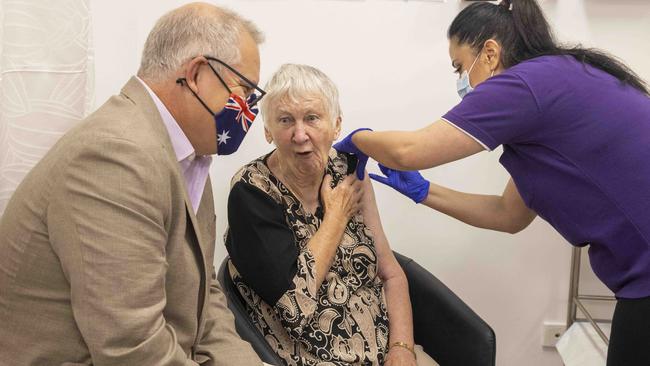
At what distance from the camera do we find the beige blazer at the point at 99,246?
3.33 feet

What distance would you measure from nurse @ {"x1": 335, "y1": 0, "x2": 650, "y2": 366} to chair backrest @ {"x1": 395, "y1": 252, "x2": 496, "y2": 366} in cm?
34

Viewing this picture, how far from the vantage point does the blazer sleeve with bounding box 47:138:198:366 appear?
3.31 ft

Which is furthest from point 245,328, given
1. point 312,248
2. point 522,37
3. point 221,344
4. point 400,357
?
point 522,37

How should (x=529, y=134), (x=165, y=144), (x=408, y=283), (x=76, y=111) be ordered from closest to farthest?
(x=165, y=144)
(x=76, y=111)
(x=529, y=134)
(x=408, y=283)

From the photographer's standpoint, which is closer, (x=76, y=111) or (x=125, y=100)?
(x=125, y=100)

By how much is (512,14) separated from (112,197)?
1.08 meters

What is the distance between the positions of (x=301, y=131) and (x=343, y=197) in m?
0.23

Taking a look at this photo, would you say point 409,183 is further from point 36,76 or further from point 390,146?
point 36,76

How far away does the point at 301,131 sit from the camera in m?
1.77

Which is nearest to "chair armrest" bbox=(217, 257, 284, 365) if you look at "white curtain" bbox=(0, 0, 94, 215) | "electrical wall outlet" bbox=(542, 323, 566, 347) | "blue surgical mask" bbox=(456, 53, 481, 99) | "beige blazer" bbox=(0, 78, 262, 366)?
"beige blazer" bbox=(0, 78, 262, 366)

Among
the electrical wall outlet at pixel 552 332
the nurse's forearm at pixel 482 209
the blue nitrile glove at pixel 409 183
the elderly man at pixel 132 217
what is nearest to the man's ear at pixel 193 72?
the elderly man at pixel 132 217

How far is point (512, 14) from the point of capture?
1587mm

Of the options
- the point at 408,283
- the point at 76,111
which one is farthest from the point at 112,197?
the point at 408,283

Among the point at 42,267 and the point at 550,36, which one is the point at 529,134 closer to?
the point at 550,36
